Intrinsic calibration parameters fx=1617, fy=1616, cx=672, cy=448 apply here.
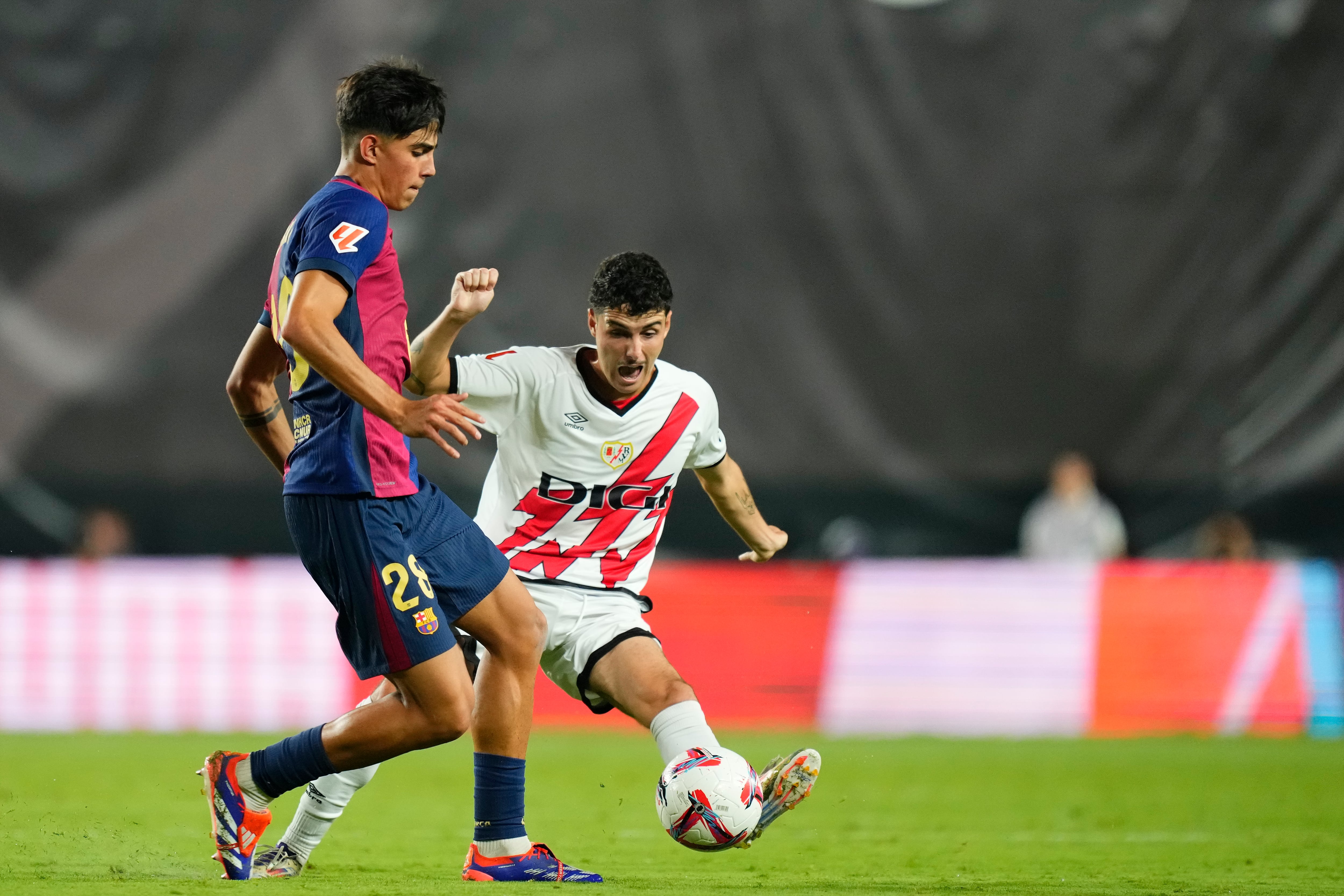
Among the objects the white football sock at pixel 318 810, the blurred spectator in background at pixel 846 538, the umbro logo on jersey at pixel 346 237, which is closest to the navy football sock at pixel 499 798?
the white football sock at pixel 318 810

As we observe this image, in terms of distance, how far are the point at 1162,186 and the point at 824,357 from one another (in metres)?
2.71

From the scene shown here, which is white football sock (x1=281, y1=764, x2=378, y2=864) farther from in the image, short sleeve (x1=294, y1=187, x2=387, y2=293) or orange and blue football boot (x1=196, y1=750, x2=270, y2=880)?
short sleeve (x1=294, y1=187, x2=387, y2=293)

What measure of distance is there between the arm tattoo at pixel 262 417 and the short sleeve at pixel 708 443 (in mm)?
1321

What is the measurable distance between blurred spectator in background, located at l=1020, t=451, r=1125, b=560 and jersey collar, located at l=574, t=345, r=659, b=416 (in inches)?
254

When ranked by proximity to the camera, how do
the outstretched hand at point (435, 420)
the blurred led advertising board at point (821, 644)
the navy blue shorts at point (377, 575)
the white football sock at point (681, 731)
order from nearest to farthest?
1. the outstretched hand at point (435, 420)
2. the navy blue shorts at point (377, 575)
3. the white football sock at point (681, 731)
4. the blurred led advertising board at point (821, 644)

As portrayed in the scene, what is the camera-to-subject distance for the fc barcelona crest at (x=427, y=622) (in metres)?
4.09

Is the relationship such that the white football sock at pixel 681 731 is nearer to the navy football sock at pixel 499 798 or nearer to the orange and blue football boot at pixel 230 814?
the navy football sock at pixel 499 798

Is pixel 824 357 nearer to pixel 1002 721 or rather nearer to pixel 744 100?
pixel 744 100

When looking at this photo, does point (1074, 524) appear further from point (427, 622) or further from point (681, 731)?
point (427, 622)

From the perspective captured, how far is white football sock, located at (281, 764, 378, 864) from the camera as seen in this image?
15.4ft

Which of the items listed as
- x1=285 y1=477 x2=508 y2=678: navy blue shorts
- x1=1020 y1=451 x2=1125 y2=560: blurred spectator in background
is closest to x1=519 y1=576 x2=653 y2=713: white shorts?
x1=285 y1=477 x2=508 y2=678: navy blue shorts

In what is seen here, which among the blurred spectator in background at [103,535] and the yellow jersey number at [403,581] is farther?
the blurred spectator in background at [103,535]

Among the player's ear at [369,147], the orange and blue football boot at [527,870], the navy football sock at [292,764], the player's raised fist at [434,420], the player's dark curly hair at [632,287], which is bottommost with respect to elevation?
the orange and blue football boot at [527,870]

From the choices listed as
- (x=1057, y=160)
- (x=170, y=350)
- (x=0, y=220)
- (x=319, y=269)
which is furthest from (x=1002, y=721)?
(x=0, y=220)
